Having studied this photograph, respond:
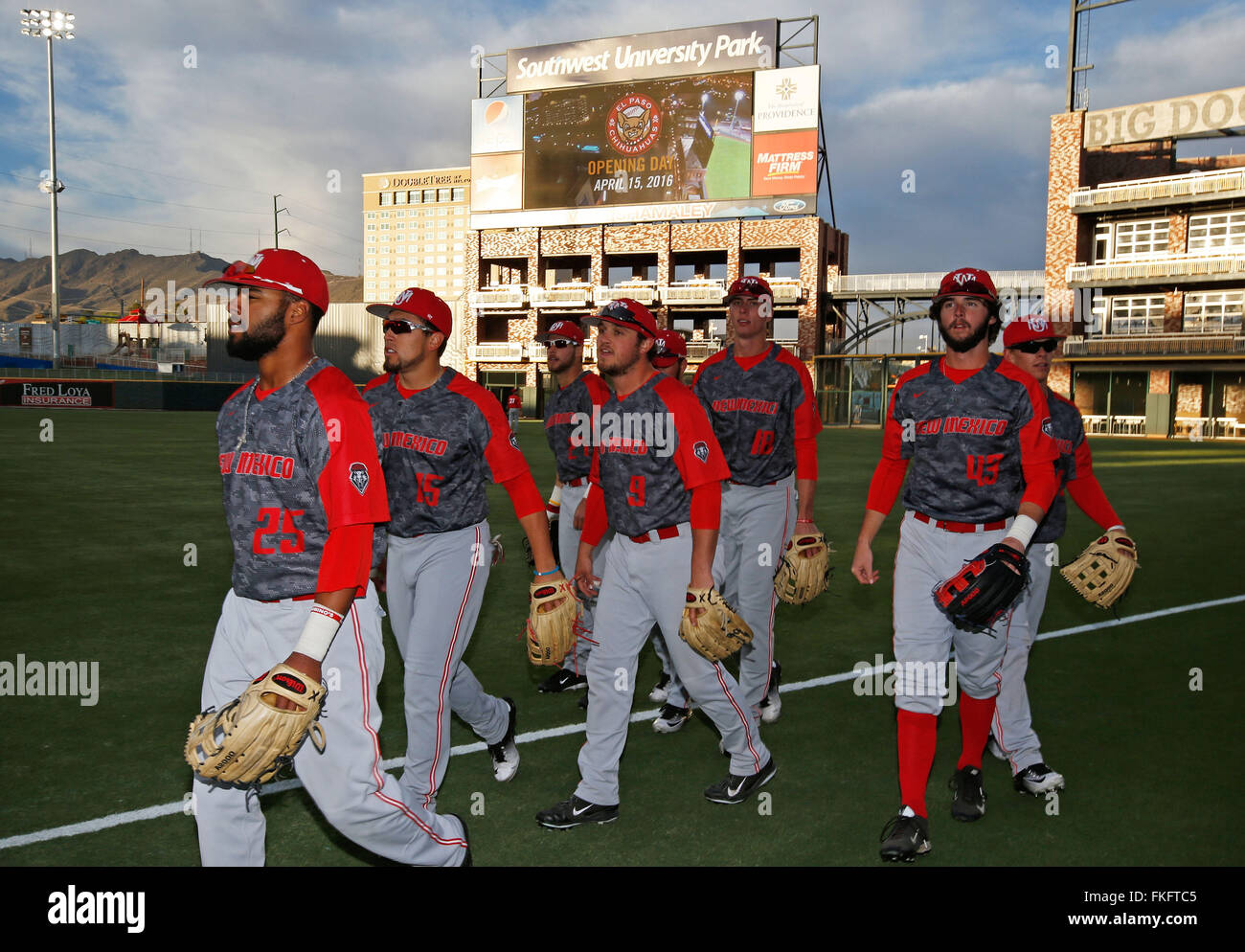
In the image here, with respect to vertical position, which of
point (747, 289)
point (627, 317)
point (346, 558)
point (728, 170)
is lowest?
point (346, 558)

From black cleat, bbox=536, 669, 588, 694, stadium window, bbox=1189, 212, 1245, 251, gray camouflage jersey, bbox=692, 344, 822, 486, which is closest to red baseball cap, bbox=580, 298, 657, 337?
gray camouflage jersey, bbox=692, 344, 822, 486

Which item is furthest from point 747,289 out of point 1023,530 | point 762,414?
point 1023,530

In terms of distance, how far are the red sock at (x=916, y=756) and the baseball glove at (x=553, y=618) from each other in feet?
5.32

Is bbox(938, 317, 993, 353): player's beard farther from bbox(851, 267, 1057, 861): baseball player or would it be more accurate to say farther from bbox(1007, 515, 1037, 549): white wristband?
bbox(1007, 515, 1037, 549): white wristband

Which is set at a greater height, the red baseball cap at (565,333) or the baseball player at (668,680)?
the red baseball cap at (565,333)

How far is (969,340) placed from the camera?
429cm

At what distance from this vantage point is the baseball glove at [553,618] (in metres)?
4.55

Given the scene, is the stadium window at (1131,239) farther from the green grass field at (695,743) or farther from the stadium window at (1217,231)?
the green grass field at (695,743)

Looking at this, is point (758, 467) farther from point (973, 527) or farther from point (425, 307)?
point (425, 307)

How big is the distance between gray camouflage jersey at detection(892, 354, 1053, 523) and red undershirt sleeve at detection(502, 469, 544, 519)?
6.03ft

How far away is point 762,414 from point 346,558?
338 centimetres

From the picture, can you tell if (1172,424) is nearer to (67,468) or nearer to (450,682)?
(67,468)

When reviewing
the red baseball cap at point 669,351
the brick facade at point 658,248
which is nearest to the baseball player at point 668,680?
the red baseball cap at point 669,351
